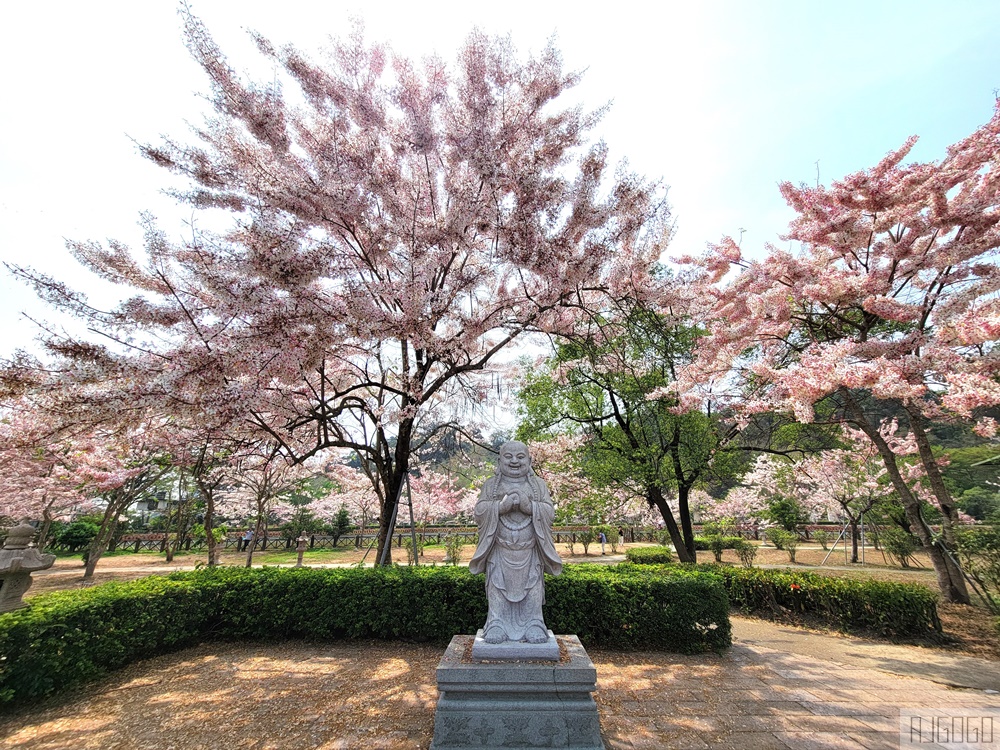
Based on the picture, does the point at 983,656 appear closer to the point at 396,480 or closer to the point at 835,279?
the point at 835,279

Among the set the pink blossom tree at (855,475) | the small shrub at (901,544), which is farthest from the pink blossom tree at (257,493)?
the small shrub at (901,544)

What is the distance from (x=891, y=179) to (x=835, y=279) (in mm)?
1782

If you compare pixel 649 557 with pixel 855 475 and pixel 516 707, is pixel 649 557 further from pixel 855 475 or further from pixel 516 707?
pixel 516 707

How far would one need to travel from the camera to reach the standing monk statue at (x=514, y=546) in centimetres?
404

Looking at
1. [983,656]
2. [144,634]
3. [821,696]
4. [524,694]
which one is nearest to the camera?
[524,694]

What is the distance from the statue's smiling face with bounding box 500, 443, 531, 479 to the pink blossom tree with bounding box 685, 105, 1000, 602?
5319 millimetres

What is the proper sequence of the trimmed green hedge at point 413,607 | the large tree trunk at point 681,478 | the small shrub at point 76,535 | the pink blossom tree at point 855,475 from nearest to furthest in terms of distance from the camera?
1. the trimmed green hedge at point 413,607
2. the large tree trunk at point 681,478
3. the pink blossom tree at point 855,475
4. the small shrub at point 76,535

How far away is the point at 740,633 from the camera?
7367 mm

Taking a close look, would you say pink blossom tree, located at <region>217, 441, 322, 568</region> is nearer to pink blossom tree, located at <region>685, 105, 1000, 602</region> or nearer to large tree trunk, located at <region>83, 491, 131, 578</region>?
Answer: large tree trunk, located at <region>83, 491, 131, 578</region>

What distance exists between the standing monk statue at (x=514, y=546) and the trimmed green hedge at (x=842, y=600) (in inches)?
159

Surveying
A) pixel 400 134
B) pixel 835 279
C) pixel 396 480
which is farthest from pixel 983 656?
pixel 400 134

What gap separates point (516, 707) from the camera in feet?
11.0

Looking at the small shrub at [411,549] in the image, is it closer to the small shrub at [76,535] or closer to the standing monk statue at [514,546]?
the standing monk statue at [514,546]

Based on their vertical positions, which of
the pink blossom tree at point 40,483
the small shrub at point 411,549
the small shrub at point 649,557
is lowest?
the small shrub at point 649,557
